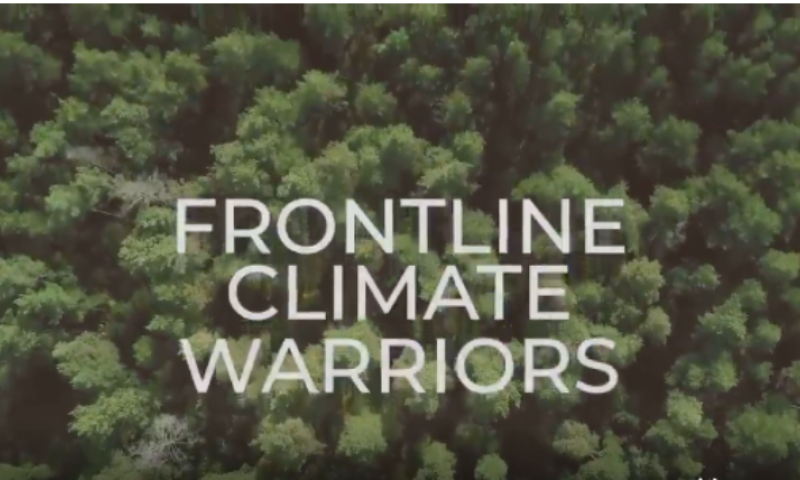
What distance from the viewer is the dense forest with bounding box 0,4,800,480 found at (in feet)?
11.4

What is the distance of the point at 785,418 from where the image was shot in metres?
3.64

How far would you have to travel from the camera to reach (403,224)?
3506 millimetres

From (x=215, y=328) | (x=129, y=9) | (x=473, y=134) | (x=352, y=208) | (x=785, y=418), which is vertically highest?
(x=129, y=9)

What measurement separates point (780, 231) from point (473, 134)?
57.6 inches

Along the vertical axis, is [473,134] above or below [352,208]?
above

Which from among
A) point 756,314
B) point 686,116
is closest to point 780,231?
point 756,314

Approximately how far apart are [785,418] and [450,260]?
1707 millimetres

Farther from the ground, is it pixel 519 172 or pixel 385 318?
pixel 519 172

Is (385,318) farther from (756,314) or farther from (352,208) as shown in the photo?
(756,314)

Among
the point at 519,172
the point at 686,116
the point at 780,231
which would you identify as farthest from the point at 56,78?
the point at 780,231

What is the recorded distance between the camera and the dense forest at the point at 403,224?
3480 mm

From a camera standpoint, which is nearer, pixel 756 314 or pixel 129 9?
pixel 129 9

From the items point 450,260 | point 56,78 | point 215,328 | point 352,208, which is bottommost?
point 215,328

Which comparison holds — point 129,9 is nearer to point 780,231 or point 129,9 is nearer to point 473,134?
point 473,134
